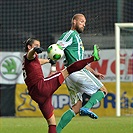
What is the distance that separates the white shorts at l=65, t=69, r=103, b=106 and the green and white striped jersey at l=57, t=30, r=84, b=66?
286mm

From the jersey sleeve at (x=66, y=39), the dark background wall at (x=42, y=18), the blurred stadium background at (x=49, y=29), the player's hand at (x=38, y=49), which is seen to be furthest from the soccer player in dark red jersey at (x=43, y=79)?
the dark background wall at (x=42, y=18)

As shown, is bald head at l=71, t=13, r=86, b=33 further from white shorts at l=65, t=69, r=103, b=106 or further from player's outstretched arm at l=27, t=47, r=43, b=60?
player's outstretched arm at l=27, t=47, r=43, b=60

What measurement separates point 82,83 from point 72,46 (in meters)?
0.66

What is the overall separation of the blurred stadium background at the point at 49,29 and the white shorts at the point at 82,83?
657cm

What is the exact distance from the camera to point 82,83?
1142 cm

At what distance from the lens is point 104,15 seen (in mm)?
20906

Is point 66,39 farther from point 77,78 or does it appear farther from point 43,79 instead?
point 43,79

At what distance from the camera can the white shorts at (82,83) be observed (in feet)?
37.4

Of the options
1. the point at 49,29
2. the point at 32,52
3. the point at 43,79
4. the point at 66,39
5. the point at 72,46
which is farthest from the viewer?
the point at 49,29

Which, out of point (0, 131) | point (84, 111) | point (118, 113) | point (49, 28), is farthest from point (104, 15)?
point (84, 111)

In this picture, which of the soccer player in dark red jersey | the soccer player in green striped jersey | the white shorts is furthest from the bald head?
the soccer player in dark red jersey

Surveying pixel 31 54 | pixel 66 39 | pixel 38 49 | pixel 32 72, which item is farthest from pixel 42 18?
pixel 38 49

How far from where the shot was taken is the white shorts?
1141 centimetres

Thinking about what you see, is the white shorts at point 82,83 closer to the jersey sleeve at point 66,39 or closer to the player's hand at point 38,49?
the jersey sleeve at point 66,39
